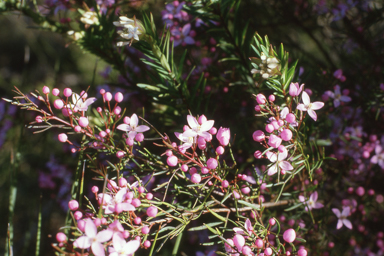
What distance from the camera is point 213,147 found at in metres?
0.74

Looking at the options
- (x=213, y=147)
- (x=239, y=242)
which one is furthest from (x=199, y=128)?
(x=239, y=242)

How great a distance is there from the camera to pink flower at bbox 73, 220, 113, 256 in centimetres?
54

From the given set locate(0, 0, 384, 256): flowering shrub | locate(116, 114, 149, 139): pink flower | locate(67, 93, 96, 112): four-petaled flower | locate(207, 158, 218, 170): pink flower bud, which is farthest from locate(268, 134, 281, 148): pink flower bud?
locate(67, 93, 96, 112): four-petaled flower

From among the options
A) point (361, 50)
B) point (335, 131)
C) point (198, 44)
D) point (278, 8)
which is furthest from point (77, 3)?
point (361, 50)

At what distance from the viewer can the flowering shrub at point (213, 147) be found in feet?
2.17

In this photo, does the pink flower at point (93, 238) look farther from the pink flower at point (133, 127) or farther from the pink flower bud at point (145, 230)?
the pink flower at point (133, 127)

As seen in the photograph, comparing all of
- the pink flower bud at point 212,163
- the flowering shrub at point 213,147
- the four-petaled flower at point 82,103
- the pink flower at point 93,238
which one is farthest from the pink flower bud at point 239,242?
the four-petaled flower at point 82,103

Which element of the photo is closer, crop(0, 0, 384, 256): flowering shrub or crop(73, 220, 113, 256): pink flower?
crop(73, 220, 113, 256): pink flower

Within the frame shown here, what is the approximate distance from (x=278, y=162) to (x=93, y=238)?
0.48 meters

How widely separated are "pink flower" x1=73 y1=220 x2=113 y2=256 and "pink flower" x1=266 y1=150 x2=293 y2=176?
42 centimetres

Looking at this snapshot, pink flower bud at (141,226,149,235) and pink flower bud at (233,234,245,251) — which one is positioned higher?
pink flower bud at (141,226,149,235)

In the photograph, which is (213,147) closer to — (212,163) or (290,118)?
(212,163)

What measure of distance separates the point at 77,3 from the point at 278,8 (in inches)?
41.7

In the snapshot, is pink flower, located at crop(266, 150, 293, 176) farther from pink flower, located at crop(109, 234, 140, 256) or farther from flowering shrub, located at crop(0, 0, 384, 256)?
pink flower, located at crop(109, 234, 140, 256)
